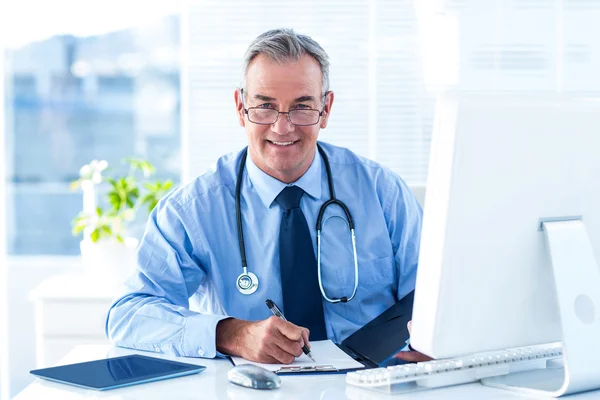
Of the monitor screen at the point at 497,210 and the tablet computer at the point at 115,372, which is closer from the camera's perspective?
the monitor screen at the point at 497,210

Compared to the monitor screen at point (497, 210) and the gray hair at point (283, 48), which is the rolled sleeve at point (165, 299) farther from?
the monitor screen at point (497, 210)

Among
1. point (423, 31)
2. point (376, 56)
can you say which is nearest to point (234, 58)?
point (376, 56)

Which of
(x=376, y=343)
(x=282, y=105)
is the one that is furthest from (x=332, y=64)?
(x=376, y=343)

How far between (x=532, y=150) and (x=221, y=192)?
0.95m

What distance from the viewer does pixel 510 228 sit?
115 cm

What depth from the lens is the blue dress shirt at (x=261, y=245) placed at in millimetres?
1802

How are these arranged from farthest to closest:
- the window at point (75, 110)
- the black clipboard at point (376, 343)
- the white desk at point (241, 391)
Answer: the window at point (75, 110), the black clipboard at point (376, 343), the white desk at point (241, 391)

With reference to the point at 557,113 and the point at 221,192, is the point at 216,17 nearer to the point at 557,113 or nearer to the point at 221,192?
the point at 221,192

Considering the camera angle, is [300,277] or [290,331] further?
[300,277]

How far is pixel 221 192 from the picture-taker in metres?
1.92

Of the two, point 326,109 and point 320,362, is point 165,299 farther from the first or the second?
point 326,109

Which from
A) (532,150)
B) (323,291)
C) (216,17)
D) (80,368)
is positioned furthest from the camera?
(216,17)

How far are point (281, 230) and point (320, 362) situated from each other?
474 millimetres

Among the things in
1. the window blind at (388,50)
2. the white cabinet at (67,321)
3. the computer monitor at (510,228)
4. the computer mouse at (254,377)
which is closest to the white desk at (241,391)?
the computer mouse at (254,377)
